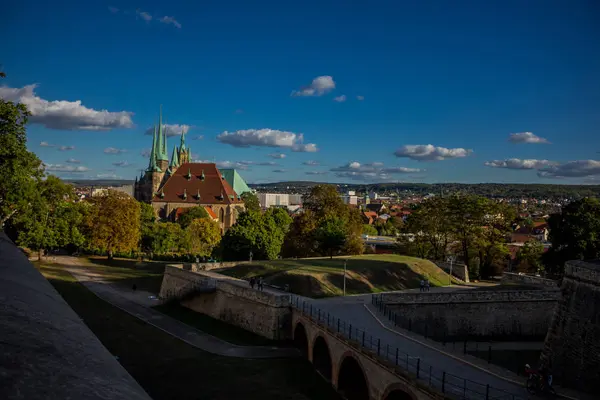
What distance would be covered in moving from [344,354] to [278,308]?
9.09m

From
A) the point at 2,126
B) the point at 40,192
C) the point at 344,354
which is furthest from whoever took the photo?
the point at 40,192

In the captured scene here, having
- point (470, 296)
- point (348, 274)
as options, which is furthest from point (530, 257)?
point (348, 274)

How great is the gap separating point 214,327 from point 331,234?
18.9 meters

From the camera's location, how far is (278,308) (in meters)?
30.9

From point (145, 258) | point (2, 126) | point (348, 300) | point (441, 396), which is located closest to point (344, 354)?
point (441, 396)

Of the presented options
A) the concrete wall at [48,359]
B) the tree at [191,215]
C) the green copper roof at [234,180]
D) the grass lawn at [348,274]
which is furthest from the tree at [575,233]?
the green copper roof at [234,180]

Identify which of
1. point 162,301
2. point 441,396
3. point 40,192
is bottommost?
point 162,301

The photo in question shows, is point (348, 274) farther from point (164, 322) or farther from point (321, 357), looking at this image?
point (164, 322)

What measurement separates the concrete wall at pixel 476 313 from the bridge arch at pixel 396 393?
514 inches

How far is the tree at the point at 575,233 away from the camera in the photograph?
40.5 m

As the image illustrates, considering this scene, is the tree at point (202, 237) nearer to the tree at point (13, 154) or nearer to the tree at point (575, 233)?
the tree at point (13, 154)

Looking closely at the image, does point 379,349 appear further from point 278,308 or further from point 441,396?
point 278,308

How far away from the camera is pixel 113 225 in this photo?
206 ft

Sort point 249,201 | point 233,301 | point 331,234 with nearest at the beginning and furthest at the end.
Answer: point 233,301
point 331,234
point 249,201
